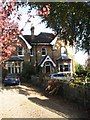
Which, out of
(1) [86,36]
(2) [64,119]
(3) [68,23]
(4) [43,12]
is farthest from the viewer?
(1) [86,36]

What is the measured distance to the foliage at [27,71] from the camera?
50281mm

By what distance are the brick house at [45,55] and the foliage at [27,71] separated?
135 cm

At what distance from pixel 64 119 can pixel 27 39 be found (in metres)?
43.0

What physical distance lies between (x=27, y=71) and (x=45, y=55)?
6657 millimetres

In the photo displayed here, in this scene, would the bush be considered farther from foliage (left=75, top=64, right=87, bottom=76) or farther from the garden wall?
the garden wall

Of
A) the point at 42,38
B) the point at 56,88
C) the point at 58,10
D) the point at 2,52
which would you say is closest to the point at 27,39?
the point at 42,38

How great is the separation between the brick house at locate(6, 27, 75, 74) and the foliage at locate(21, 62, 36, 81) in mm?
1351

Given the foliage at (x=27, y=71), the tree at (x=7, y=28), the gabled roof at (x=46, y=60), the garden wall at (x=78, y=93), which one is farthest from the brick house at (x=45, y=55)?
the tree at (x=7, y=28)

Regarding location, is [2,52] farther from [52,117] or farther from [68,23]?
[68,23]

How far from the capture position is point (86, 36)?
92.9 feet

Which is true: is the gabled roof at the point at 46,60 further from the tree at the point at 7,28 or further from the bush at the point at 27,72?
the tree at the point at 7,28

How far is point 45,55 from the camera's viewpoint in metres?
57.3

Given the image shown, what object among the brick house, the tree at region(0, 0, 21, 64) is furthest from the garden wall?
the brick house

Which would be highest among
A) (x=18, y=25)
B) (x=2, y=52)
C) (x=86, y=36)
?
(x=86, y=36)
